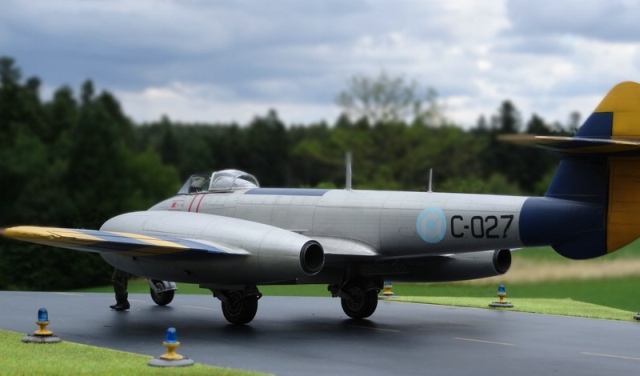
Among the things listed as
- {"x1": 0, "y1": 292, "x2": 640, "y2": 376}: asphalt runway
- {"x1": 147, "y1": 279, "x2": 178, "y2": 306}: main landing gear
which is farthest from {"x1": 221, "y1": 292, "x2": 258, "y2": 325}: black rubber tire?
{"x1": 147, "y1": 279, "x2": 178, "y2": 306}: main landing gear

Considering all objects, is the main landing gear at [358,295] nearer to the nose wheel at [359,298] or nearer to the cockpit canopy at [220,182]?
the nose wheel at [359,298]

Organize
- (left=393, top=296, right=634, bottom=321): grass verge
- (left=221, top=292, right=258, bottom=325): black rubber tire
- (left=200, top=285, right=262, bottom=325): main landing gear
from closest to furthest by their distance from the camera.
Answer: (left=200, top=285, right=262, bottom=325): main landing gear → (left=221, top=292, right=258, bottom=325): black rubber tire → (left=393, top=296, right=634, bottom=321): grass verge

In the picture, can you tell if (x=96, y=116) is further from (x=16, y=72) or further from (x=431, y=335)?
(x=431, y=335)

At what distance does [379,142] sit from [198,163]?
88.5 ft

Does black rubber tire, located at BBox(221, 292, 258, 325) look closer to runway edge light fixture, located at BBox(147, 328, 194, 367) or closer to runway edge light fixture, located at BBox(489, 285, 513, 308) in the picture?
runway edge light fixture, located at BBox(147, 328, 194, 367)

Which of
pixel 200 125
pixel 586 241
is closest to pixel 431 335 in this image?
pixel 586 241

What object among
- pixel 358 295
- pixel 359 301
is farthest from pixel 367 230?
pixel 359 301

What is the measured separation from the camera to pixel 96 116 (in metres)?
71.9

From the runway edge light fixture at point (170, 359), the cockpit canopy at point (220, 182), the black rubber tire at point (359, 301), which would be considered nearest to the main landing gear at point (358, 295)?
the black rubber tire at point (359, 301)

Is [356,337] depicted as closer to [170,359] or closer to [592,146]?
[170,359]

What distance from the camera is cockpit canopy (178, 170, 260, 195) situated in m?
22.1

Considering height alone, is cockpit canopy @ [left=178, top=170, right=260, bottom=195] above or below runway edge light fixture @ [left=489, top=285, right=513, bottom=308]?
above

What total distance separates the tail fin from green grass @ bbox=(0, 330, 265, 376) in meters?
6.72

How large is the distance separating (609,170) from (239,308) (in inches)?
304
